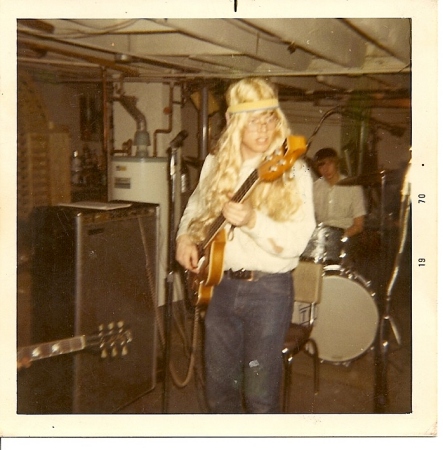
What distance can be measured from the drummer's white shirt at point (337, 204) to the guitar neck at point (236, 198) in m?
0.85

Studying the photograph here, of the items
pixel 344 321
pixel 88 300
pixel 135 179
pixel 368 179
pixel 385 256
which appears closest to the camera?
pixel 88 300

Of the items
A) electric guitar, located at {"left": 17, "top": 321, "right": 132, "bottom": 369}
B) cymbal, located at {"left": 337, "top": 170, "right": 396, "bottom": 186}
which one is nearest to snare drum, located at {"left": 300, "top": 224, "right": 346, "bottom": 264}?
cymbal, located at {"left": 337, "top": 170, "right": 396, "bottom": 186}

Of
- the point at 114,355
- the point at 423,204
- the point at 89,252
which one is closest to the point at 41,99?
the point at 89,252

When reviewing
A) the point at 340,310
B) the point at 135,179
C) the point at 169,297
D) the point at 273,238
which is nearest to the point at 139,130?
the point at 135,179

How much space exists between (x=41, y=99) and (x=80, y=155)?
2.15ft

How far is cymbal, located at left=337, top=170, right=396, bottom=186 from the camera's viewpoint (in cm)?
172

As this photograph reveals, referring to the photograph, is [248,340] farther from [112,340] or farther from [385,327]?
[112,340]

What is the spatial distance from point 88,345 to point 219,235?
0.64 meters

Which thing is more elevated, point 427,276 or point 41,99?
point 41,99

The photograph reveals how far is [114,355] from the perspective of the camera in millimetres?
1765

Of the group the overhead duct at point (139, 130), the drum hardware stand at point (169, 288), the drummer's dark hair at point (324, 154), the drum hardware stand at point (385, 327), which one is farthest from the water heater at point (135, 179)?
the drum hardware stand at point (385, 327)

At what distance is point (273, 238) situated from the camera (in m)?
1.32

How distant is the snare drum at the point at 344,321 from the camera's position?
2.42 meters
